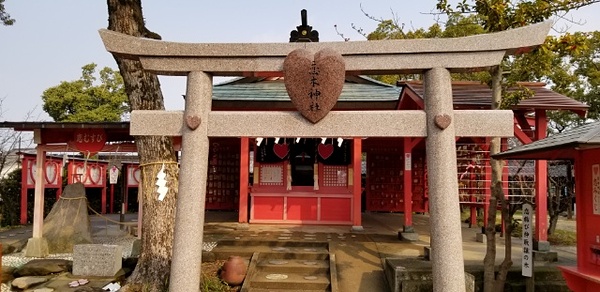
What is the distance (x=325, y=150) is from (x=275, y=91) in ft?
7.60

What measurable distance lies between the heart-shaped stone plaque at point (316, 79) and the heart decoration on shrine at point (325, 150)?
23.7ft

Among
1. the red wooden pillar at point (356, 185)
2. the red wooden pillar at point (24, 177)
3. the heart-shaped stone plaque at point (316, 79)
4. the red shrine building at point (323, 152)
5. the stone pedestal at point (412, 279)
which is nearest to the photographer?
the heart-shaped stone plaque at point (316, 79)

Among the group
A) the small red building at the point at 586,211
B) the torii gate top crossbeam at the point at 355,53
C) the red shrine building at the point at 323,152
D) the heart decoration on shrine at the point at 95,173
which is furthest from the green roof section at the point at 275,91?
the heart decoration on shrine at the point at 95,173

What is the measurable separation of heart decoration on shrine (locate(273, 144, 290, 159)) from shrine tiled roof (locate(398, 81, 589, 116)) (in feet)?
12.7

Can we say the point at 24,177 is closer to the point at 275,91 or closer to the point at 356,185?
the point at 275,91

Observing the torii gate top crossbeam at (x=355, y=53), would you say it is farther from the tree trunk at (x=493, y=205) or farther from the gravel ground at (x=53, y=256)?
the gravel ground at (x=53, y=256)

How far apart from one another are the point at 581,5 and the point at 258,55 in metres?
5.50

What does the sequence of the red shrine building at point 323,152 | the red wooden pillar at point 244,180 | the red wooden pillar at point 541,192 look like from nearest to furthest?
1. the red wooden pillar at point 541,192
2. the red shrine building at point 323,152
3. the red wooden pillar at point 244,180

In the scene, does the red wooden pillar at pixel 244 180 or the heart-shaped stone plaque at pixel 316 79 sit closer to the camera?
the heart-shaped stone plaque at pixel 316 79

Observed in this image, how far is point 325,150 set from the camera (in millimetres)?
12336

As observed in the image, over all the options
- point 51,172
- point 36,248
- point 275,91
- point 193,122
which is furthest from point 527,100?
point 51,172

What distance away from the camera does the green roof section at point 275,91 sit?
1166 centimetres

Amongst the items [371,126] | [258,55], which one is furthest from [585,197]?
[258,55]

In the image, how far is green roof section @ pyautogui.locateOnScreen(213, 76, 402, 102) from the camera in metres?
11.7
